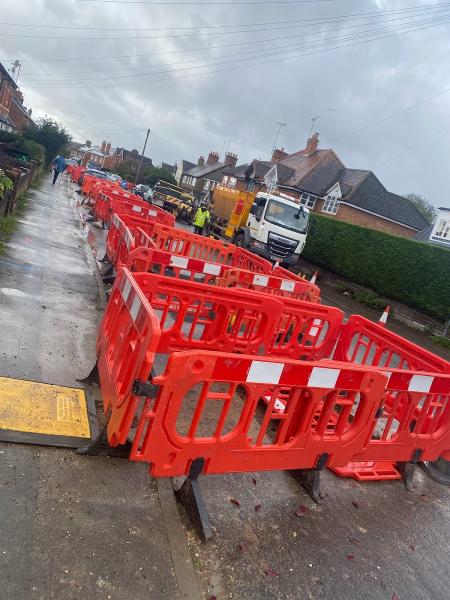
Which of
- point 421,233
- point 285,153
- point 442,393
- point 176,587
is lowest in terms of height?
point 176,587

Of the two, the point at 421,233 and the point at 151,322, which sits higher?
the point at 421,233

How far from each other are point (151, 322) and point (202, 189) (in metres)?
71.5

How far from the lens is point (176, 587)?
258cm

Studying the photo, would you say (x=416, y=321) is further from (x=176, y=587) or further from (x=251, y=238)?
(x=176, y=587)

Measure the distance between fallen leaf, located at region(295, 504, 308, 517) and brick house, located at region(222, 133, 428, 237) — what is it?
34.7 metres

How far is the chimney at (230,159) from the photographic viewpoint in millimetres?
69188

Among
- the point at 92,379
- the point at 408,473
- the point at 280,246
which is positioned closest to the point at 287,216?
the point at 280,246

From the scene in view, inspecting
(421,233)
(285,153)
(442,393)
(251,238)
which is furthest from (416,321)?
(285,153)

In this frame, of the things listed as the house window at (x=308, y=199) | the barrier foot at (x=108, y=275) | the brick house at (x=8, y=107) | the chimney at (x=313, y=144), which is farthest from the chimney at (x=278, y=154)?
the barrier foot at (x=108, y=275)

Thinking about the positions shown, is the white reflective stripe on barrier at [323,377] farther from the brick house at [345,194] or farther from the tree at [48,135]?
the tree at [48,135]

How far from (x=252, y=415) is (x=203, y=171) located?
76.9 metres

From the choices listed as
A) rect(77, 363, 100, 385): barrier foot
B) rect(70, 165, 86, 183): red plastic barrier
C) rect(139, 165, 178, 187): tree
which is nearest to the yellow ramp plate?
rect(77, 363, 100, 385): barrier foot

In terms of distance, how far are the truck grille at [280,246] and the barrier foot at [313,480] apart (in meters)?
16.1

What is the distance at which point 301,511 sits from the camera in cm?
365
